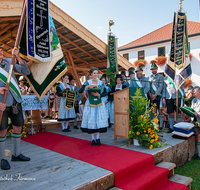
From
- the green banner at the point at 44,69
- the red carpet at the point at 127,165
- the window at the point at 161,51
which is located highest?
the window at the point at 161,51

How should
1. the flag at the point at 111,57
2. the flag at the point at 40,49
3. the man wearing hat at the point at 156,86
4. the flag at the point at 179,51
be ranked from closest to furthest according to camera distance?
1. the flag at the point at 40,49
2. the man wearing hat at the point at 156,86
3. the flag at the point at 179,51
4. the flag at the point at 111,57

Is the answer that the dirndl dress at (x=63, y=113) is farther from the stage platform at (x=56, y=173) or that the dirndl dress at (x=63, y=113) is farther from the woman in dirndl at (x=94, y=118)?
the stage platform at (x=56, y=173)

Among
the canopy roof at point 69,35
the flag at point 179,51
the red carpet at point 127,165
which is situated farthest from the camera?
the flag at point 179,51

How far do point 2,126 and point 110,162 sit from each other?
6.02ft

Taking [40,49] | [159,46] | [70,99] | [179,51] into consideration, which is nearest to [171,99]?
[179,51]

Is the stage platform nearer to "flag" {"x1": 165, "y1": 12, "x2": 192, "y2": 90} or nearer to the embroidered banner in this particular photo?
the embroidered banner

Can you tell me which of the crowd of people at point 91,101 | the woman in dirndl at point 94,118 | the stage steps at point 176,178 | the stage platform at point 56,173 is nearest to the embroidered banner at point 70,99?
the crowd of people at point 91,101

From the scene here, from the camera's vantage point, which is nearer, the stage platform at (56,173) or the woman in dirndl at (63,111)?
the stage platform at (56,173)

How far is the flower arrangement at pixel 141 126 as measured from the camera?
13.0ft

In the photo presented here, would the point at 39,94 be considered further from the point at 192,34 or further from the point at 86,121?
the point at 192,34

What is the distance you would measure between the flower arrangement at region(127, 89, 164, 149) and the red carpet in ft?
1.43

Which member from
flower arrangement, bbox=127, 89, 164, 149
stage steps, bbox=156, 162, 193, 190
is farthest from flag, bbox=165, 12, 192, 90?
stage steps, bbox=156, 162, 193, 190

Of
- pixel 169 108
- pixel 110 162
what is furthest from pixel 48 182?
pixel 169 108

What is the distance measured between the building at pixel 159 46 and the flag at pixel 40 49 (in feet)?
62.7
